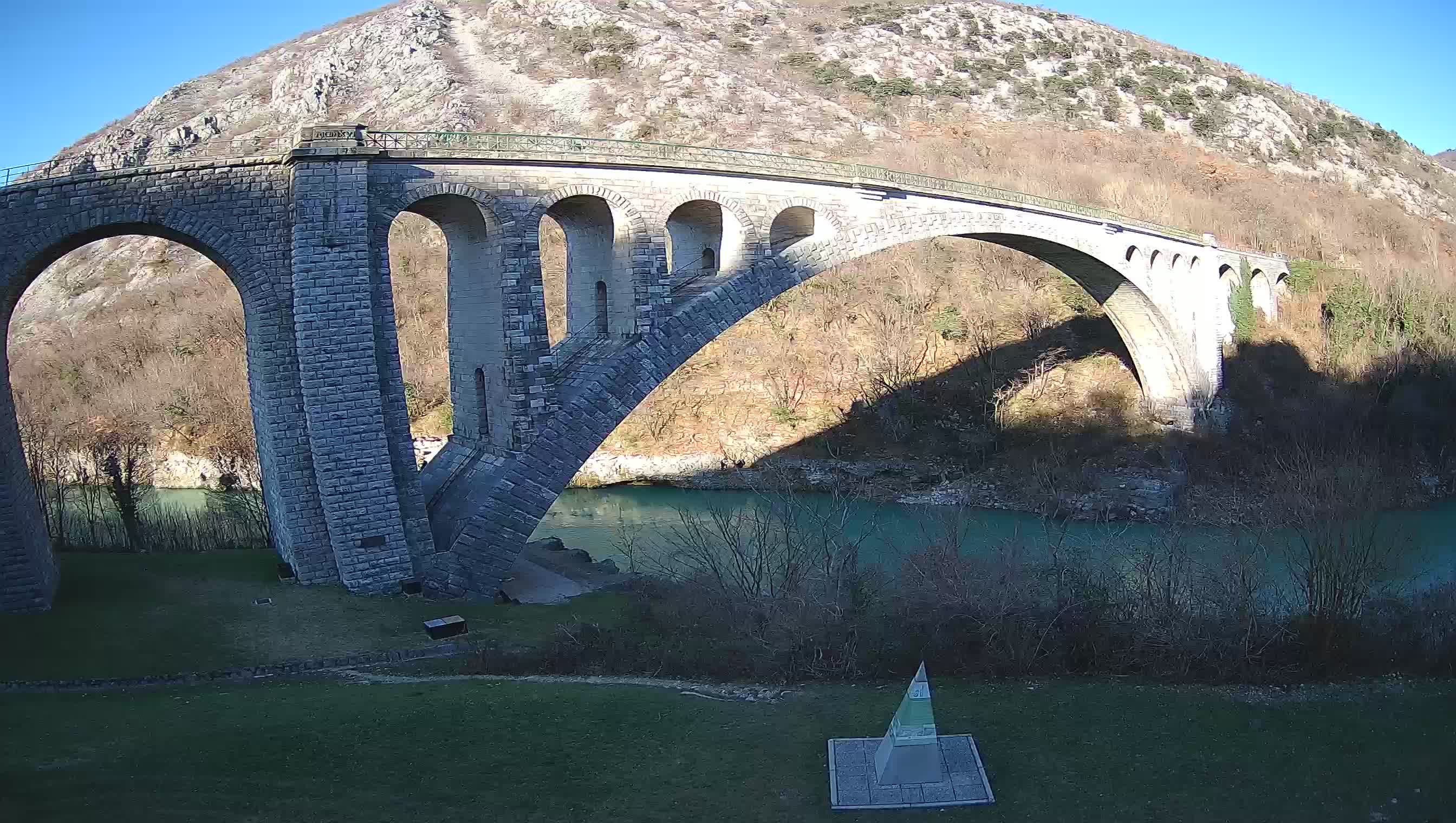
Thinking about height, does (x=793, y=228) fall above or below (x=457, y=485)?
above

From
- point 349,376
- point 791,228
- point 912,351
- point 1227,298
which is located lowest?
point 349,376

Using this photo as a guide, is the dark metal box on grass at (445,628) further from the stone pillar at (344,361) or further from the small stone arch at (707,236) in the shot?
the small stone arch at (707,236)

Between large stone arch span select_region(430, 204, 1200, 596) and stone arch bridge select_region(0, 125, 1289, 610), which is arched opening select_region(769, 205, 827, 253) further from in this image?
large stone arch span select_region(430, 204, 1200, 596)

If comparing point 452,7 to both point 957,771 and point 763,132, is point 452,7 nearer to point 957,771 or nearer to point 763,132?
point 763,132

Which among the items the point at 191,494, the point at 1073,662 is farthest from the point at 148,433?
the point at 1073,662

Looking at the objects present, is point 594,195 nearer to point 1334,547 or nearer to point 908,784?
point 908,784

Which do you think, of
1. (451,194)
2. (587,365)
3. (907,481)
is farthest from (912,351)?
(451,194)

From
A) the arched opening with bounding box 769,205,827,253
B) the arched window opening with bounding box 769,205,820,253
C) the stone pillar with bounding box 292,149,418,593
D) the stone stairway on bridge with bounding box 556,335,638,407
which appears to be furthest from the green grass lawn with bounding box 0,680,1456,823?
the arched window opening with bounding box 769,205,820,253
